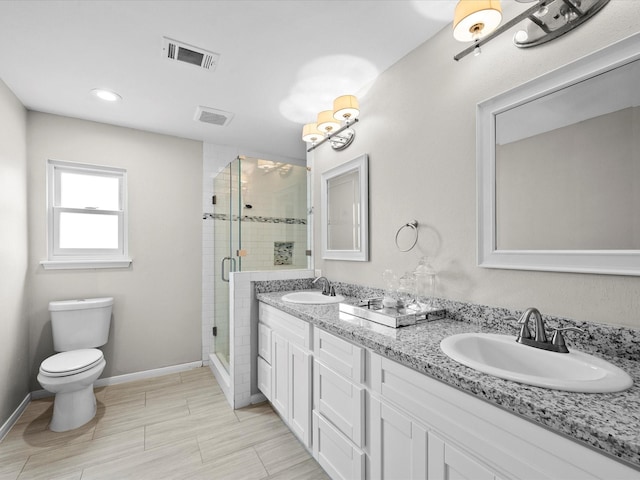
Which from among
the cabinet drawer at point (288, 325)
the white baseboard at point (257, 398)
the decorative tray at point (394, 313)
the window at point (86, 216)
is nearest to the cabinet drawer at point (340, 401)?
the cabinet drawer at point (288, 325)

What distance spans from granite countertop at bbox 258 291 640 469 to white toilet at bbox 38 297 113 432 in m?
2.04

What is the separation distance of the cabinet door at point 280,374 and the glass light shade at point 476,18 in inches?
73.1

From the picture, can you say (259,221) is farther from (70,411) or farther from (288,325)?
(70,411)

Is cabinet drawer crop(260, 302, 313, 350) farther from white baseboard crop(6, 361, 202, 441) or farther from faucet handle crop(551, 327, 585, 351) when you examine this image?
white baseboard crop(6, 361, 202, 441)

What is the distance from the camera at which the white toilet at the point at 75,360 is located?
208 centimetres

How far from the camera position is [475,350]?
120cm

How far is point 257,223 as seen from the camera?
8.32 feet

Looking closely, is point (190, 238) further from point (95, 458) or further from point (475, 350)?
point (475, 350)

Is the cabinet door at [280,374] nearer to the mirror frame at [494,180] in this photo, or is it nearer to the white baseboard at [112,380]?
the mirror frame at [494,180]

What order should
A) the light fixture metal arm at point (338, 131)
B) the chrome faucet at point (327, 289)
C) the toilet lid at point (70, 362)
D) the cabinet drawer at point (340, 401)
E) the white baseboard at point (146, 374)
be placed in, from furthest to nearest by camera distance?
the white baseboard at point (146, 374) → the chrome faucet at point (327, 289) → the light fixture metal arm at point (338, 131) → the toilet lid at point (70, 362) → the cabinet drawer at point (340, 401)

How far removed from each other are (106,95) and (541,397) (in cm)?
302

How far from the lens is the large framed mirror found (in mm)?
2178

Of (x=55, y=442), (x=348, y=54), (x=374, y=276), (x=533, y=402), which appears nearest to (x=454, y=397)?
(x=533, y=402)

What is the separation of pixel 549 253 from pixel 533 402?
0.71 m
